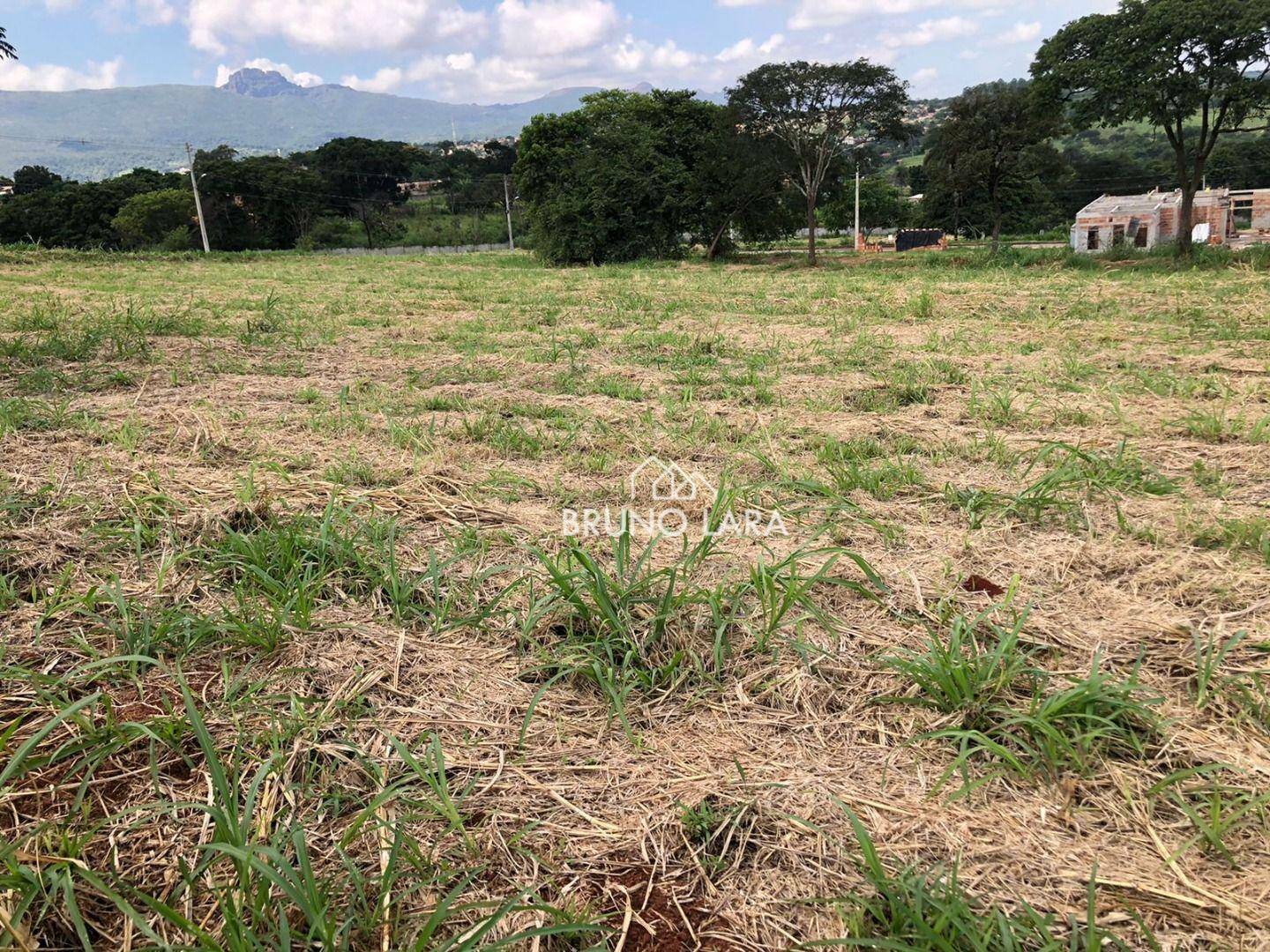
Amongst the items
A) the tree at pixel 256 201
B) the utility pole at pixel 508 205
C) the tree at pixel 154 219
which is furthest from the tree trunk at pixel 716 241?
the tree at pixel 256 201

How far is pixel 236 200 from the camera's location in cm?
4909

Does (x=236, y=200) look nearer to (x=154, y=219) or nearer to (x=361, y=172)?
(x=154, y=219)

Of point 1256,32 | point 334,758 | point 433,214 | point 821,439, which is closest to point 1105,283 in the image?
point 821,439

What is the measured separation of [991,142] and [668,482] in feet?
75.7

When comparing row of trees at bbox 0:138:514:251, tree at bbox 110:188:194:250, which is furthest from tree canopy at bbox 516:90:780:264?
tree at bbox 110:188:194:250

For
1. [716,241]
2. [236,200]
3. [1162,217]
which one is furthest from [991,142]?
[236,200]

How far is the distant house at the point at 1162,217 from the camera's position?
36469 mm

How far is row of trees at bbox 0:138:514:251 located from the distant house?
4372 cm

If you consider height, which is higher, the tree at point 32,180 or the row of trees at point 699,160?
the tree at point 32,180

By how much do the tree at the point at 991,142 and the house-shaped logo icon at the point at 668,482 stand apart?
21305 millimetres

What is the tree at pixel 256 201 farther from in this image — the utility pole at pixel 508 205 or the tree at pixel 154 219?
the utility pole at pixel 508 205

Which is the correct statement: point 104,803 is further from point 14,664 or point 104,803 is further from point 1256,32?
point 1256,32

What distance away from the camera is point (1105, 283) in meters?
9.41

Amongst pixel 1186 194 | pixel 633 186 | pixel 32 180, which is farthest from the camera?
pixel 32 180
